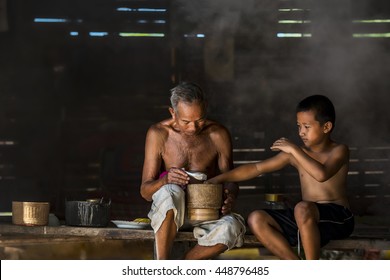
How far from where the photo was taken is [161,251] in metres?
4.65

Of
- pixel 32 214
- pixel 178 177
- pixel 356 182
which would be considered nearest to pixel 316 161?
pixel 178 177

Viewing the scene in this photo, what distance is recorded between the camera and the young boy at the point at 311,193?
4707 millimetres

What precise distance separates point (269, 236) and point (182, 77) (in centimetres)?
343

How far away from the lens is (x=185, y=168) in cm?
517

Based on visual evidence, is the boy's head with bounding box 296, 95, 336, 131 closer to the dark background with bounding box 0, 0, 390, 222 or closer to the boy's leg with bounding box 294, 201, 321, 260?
the boy's leg with bounding box 294, 201, 321, 260

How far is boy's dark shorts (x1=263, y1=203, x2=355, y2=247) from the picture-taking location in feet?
15.8

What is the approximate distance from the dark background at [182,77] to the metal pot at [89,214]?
8.82ft

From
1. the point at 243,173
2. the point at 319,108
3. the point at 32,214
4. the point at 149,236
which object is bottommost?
the point at 149,236

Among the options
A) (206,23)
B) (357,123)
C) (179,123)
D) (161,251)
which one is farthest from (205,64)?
(161,251)

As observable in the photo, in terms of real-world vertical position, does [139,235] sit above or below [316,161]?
below

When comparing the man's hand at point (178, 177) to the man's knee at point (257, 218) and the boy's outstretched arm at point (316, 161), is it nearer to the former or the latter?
the man's knee at point (257, 218)

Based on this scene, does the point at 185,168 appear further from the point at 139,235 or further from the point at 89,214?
the point at 89,214

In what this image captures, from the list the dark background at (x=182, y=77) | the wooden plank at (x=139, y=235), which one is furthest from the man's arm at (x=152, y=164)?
the dark background at (x=182, y=77)

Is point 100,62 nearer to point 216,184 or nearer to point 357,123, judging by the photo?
point 357,123
